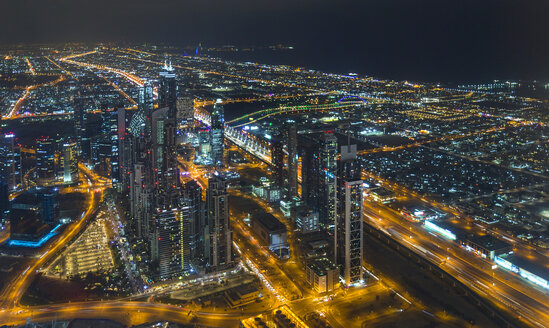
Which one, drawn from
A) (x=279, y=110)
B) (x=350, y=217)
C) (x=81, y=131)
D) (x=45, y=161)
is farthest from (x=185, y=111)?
(x=350, y=217)

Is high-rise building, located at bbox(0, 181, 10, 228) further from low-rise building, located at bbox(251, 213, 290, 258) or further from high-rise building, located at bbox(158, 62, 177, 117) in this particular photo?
high-rise building, located at bbox(158, 62, 177, 117)

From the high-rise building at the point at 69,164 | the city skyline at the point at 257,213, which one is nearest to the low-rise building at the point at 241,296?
the city skyline at the point at 257,213

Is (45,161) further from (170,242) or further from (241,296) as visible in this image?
(241,296)

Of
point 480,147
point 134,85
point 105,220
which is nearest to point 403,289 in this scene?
point 105,220

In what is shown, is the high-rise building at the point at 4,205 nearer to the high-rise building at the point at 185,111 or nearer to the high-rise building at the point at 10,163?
the high-rise building at the point at 10,163

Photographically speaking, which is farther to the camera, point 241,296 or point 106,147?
point 106,147

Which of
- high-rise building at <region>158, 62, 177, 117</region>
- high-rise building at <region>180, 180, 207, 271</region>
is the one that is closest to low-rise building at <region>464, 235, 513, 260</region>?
high-rise building at <region>180, 180, 207, 271</region>

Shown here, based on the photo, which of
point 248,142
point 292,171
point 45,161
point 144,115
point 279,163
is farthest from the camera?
point 248,142
